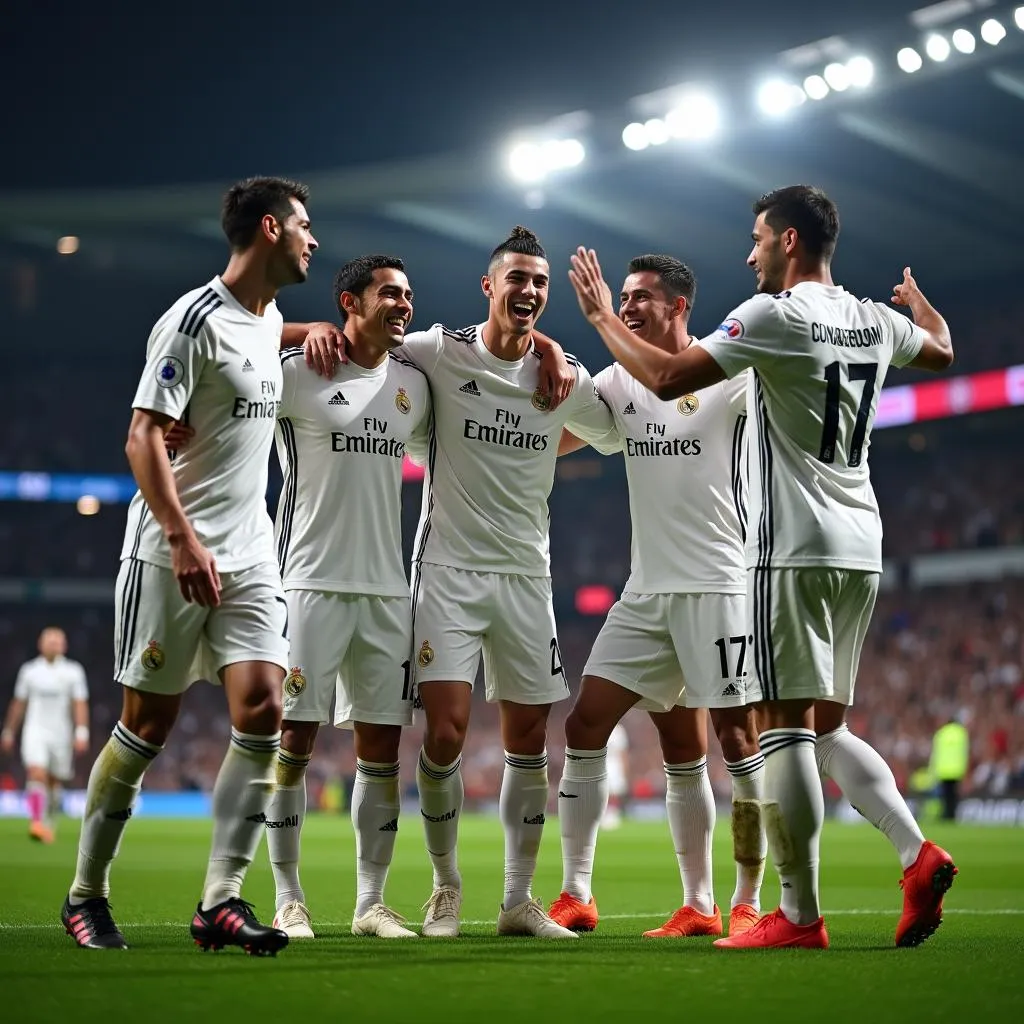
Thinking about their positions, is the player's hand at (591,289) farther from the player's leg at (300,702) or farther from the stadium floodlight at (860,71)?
the stadium floodlight at (860,71)

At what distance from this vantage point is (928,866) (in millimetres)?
5281

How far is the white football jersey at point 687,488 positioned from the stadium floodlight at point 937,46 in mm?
17087

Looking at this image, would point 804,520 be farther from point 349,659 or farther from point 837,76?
point 837,76

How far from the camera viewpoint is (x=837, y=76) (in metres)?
23.2

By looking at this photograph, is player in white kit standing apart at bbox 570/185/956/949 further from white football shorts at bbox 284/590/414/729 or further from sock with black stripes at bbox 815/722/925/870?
white football shorts at bbox 284/590/414/729

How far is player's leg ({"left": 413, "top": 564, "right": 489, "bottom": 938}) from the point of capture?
615 cm

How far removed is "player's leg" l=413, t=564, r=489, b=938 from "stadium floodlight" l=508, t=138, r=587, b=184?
21.6 metres

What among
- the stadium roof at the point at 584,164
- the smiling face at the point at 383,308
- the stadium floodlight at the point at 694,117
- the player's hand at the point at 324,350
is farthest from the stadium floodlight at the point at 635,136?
the player's hand at the point at 324,350

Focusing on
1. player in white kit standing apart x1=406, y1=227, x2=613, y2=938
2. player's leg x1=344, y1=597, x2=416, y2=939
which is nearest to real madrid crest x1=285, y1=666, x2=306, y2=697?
player's leg x1=344, y1=597, x2=416, y2=939

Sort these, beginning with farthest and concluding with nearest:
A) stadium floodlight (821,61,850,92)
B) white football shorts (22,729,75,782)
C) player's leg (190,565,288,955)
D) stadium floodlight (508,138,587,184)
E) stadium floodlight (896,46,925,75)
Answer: stadium floodlight (508,138,587,184), stadium floodlight (821,61,850,92), stadium floodlight (896,46,925,75), white football shorts (22,729,75,782), player's leg (190,565,288,955)

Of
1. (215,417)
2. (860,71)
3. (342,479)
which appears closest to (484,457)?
(342,479)

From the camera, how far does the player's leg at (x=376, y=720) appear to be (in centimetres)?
614

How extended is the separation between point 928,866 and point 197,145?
109ft

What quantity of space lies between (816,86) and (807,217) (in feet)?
63.1
